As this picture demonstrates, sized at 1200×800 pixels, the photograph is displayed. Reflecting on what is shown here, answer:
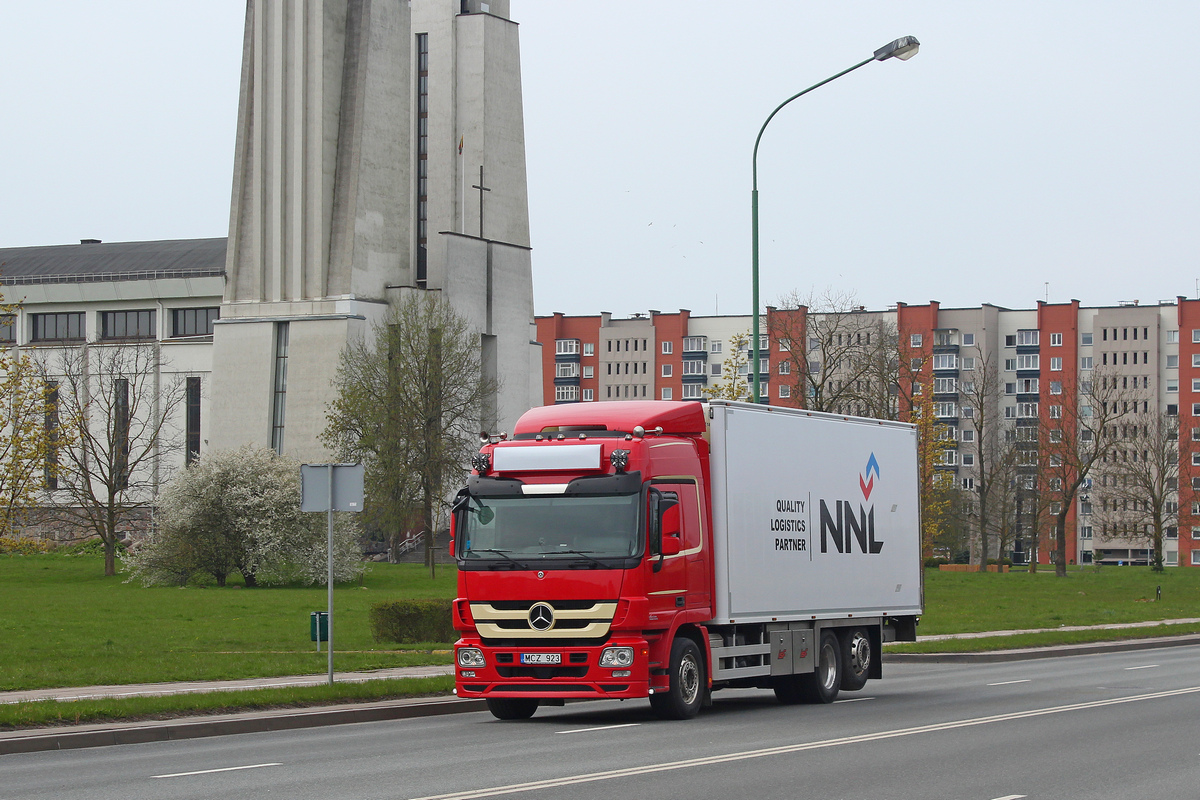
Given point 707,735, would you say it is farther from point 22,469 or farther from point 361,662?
point 22,469

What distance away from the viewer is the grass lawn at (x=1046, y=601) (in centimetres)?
4019

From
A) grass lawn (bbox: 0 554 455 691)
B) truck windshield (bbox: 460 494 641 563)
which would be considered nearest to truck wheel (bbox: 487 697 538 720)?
truck windshield (bbox: 460 494 641 563)

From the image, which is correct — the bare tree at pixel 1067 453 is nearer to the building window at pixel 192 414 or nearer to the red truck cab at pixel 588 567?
the building window at pixel 192 414

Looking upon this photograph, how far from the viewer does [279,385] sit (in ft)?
294

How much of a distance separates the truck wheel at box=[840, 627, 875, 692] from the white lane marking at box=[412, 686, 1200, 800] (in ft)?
9.64

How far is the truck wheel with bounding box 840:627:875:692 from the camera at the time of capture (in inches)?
781

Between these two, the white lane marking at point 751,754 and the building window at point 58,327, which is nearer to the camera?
the white lane marking at point 751,754

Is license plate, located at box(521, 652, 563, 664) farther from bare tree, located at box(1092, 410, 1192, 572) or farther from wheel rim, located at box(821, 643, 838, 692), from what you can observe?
bare tree, located at box(1092, 410, 1192, 572)

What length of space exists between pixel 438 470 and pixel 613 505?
51.2m

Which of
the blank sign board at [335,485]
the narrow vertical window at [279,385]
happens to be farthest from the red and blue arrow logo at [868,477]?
the narrow vertical window at [279,385]

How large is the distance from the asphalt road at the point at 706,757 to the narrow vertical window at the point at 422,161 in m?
75.7

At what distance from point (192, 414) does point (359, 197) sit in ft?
72.1

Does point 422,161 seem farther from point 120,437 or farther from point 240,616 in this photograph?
point 240,616

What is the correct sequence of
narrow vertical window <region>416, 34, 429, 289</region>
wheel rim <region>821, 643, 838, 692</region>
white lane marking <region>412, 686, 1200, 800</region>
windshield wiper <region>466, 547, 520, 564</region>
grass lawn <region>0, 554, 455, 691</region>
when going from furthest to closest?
narrow vertical window <region>416, 34, 429, 289</region> < grass lawn <region>0, 554, 455, 691</region> < wheel rim <region>821, 643, 838, 692</region> < windshield wiper <region>466, 547, 520, 564</region> < white lane marking <region>412, 686, 1200, 800</region>
